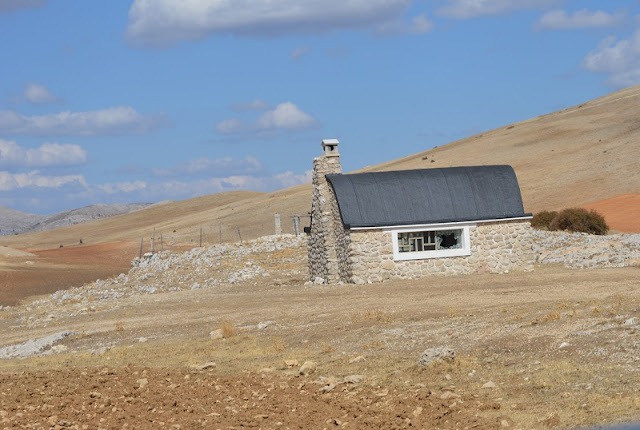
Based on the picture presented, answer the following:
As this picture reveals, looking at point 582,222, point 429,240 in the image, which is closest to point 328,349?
point 429,240

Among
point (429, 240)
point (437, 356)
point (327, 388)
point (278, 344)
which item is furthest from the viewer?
point (429, 240)

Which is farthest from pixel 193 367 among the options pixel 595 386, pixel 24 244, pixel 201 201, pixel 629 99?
pixel 201 201

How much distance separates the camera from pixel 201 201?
144750 mm

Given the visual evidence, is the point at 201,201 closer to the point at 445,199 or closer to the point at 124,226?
the point at 124,226

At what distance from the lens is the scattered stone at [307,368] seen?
17.9 meters

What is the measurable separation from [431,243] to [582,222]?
18.8m

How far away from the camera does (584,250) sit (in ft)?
126

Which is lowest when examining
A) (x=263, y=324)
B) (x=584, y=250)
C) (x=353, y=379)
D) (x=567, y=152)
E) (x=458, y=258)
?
(x=353, y=379)

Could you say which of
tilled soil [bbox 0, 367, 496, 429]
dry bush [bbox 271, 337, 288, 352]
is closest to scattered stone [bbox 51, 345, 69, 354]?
tilled soil [bbox 0, 367, 496, 429]

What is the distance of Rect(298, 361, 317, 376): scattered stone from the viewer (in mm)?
17891

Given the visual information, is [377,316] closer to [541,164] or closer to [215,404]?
[215,404]

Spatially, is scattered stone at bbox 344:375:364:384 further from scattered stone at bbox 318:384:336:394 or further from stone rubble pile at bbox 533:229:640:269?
stone rubble pile at bbox 533:229:640:269

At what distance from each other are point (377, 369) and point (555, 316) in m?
4.17

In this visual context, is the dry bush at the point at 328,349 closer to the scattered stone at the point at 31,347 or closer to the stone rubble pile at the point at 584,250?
the scattered stone at the point at 31,347
